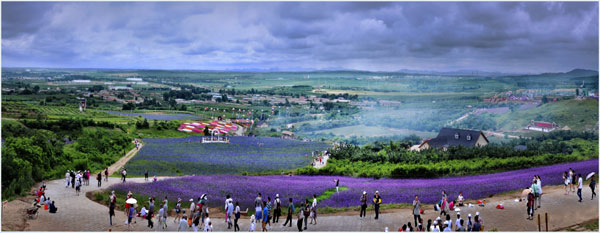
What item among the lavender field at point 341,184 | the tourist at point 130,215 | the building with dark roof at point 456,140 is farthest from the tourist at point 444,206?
the building with dark roof at point 456,140

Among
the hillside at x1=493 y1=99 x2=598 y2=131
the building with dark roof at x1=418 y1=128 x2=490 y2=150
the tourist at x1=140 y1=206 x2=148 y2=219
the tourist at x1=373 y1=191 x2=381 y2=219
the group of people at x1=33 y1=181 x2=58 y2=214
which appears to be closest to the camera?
the tourist at x1=373 y1=191 x2=381 y2=219

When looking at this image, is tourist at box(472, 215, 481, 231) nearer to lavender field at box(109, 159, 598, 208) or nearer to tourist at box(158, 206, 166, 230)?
lavender field at box(109, 159, 598, 208)

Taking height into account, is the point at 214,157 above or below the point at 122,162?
above

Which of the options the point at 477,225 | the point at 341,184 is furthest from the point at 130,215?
the point at 477,225

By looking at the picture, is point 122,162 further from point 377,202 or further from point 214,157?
point 377,202

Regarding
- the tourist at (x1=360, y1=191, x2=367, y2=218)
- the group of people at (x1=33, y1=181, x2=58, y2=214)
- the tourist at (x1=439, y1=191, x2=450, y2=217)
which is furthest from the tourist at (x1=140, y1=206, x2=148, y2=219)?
the tourist at (x1=439, y1=191, x2=450, y2=217)

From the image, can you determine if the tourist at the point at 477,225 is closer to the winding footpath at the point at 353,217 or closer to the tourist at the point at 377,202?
the winding footpath at the point at 353,217
